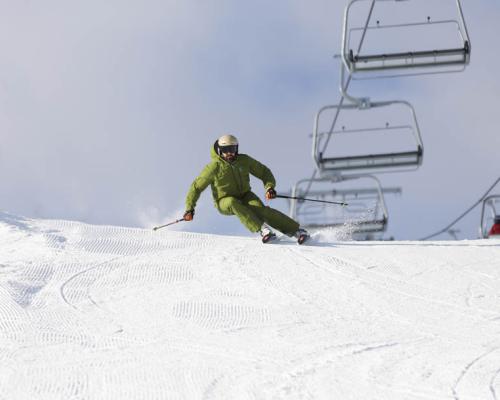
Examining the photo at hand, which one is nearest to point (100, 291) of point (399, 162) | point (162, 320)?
point (162, 320)

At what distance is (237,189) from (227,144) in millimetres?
416

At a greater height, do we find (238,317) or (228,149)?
(228,149)

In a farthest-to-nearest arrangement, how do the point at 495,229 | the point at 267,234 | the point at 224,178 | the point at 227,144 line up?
the point at 495,229, the point at 224,178, the point at 227,144, the point at 267,234

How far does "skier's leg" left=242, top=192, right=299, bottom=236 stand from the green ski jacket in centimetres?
14

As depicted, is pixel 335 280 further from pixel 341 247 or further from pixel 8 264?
pixel 8 264

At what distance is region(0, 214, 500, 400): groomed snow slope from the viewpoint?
3697 millimetres

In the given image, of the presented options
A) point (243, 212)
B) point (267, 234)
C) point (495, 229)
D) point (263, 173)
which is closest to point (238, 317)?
point (267, 234)

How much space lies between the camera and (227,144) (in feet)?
24.2

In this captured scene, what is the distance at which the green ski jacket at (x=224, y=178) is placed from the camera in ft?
24.4

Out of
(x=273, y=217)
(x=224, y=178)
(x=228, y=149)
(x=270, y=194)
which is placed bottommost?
(x=273, y=217)

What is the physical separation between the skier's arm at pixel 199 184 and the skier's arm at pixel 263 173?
1.11ft

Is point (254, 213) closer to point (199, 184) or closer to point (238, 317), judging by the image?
point (199, 184)

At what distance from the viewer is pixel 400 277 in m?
5.99

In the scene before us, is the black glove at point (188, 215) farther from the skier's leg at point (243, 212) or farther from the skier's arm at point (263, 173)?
the skier's arm at point (263, 173)
